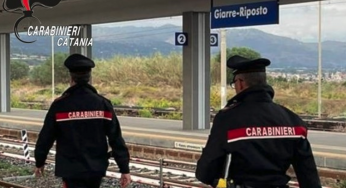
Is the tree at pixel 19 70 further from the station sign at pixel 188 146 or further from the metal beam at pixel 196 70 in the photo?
the station sign at pixel 188 146

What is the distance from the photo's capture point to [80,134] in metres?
4.59

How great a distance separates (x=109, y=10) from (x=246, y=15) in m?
7.92

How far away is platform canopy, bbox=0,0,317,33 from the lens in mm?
17938

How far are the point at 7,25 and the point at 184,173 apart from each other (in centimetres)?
1720

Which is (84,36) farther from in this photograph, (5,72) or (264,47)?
(264,47)

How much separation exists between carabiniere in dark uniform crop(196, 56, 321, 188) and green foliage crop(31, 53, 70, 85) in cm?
4136

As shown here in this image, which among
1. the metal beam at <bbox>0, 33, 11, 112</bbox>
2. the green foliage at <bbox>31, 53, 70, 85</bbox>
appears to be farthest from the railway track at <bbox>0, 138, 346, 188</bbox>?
the green foliage at <bbox>31, 53, 70, 85</bbox>

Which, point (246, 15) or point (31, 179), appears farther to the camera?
point (246, 15)

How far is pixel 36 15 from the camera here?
23375 mm

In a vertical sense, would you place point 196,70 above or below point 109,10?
below

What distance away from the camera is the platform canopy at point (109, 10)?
17.9 metres

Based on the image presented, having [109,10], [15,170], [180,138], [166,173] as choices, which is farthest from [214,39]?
[15,170]

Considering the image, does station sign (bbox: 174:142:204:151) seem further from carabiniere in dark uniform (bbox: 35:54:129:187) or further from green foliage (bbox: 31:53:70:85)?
green foliage (bbox: 31:53:70:85)

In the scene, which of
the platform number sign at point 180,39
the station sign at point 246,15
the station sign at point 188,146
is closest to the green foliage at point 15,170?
the station sign at point 188,146
